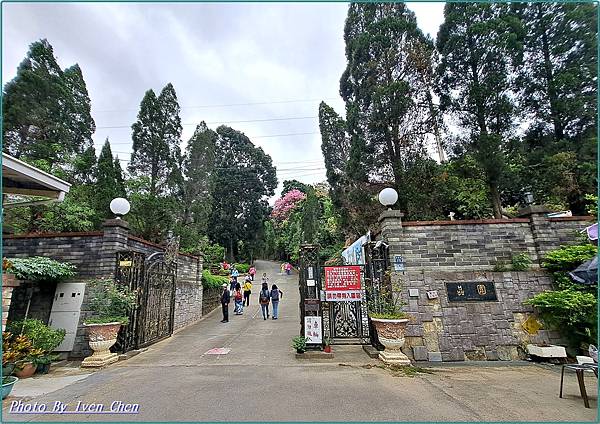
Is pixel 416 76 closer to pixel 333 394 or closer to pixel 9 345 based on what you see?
pixel 333 394

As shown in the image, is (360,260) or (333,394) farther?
(360,260)

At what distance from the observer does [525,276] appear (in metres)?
6.04

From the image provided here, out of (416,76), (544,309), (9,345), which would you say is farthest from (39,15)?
(544,309)

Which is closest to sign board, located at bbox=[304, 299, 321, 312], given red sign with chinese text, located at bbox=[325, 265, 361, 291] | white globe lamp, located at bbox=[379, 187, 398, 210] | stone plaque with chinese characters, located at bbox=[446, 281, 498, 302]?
red sign with chinese text, located at bbox=[325, 265, 361, 291]

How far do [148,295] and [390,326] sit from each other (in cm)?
513

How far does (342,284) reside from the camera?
6055 mm

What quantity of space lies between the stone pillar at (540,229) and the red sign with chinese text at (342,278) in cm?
373

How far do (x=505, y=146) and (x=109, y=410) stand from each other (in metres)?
10.8

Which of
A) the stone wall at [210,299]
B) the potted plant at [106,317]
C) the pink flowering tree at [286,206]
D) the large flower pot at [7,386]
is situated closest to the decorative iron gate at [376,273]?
the potted plant at [106,317]

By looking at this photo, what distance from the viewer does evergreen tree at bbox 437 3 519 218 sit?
8.33 meters

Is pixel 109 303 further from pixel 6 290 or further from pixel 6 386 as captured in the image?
pixel 6 386

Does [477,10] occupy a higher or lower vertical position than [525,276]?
higher

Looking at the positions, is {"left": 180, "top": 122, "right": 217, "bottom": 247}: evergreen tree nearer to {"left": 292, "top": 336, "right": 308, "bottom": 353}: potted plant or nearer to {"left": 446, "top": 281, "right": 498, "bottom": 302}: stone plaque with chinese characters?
{"left": 292, "top": 336, "right": 308, "bottom": 353}: potted plant

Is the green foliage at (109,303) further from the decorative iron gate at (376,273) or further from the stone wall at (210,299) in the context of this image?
the stone wall at (210,299)
